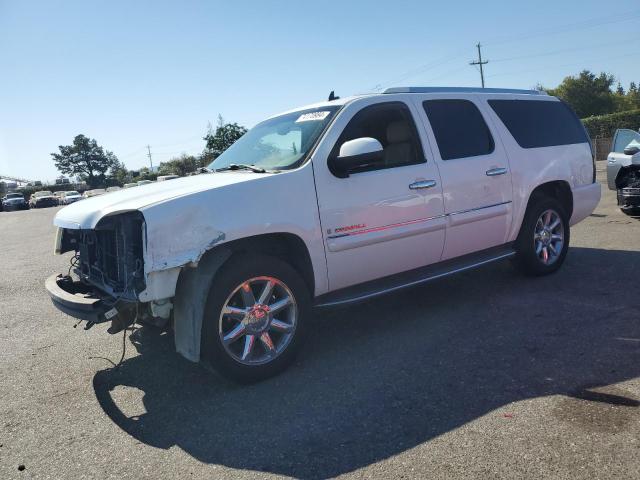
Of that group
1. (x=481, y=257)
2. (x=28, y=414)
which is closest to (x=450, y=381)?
(x=481, y=257)

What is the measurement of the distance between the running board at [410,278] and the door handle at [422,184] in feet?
2.41

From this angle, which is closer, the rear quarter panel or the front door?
the front door

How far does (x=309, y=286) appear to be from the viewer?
405cm

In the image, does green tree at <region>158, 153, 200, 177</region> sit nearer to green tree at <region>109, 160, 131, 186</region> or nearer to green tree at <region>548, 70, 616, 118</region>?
green tree at <region>109, 160, 131, 186</region>

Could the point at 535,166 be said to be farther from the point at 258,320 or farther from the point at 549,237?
the point at 258,320

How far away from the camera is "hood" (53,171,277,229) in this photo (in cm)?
347

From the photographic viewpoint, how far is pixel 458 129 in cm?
503

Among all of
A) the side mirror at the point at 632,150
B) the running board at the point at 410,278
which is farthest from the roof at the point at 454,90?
the side mirror at the point at 632,150

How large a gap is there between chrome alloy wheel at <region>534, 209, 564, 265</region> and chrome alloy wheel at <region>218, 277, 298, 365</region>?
10.7 ft

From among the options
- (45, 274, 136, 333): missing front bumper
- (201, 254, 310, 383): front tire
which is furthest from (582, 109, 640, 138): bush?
(45, 274, 136, 333): missing front bumper

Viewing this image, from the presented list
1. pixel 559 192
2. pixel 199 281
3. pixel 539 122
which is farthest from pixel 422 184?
pixel 559 192

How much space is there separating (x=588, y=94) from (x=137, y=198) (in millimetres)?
71292

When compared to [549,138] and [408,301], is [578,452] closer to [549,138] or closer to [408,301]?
[408,301]

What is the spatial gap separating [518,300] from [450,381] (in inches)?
79.8
